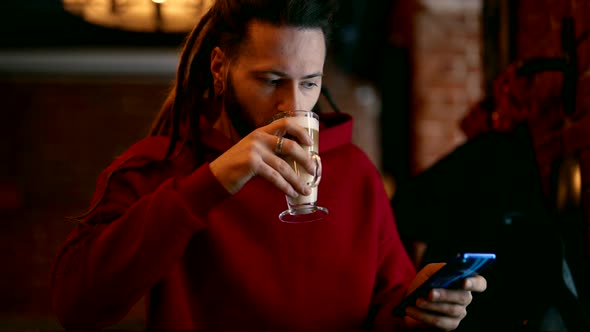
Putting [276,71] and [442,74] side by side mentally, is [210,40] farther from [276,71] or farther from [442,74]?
[442,74]

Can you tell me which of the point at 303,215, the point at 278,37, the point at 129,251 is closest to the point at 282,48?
the point at 278,37

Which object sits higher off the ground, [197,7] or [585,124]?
[197,7]

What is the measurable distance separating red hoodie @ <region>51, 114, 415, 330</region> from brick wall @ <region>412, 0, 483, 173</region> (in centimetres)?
208

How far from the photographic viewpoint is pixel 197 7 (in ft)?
7.45

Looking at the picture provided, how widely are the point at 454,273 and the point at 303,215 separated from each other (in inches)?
12.3

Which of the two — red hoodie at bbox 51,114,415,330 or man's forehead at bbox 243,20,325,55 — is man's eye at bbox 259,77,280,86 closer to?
man's forehead at bbox 243,20,325,55

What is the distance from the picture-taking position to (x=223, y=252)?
1162mm

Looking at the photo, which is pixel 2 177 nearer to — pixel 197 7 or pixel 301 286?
pixel 197 7

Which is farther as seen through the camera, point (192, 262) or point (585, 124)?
point (585, 124)

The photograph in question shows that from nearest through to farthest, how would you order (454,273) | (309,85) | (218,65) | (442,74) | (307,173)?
(454,273), (307,173), (309,85), (218,65), (442,74)

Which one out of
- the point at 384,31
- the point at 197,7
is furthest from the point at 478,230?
the point at 384,31

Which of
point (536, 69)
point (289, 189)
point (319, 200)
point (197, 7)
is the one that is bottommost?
point (319, 200)

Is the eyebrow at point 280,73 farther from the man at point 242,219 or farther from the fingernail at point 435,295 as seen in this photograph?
the fingernail at point 435,295

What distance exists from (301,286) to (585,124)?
0.77m
